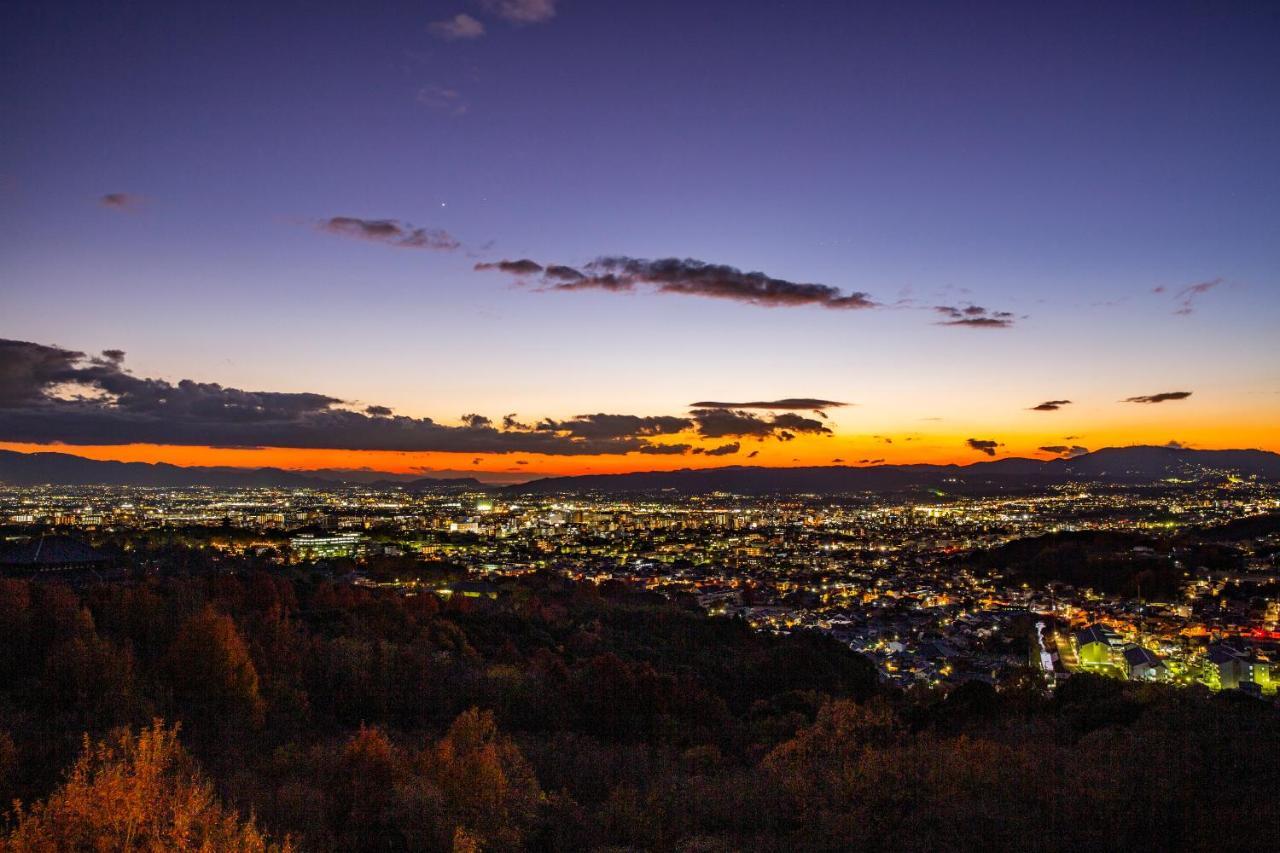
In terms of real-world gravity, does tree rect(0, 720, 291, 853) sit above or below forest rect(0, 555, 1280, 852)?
above

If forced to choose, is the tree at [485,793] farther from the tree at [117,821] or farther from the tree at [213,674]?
the tree at [213,674]

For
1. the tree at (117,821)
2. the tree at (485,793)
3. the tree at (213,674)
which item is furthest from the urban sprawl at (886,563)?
the tree at (117,821)

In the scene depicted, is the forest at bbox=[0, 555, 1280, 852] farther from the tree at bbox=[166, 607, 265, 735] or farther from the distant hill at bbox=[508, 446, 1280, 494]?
the distant hill at bbox=[508, 446, 1280, 494]

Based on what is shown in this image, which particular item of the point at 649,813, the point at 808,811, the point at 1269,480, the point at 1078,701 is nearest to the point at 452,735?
the point at 649,813

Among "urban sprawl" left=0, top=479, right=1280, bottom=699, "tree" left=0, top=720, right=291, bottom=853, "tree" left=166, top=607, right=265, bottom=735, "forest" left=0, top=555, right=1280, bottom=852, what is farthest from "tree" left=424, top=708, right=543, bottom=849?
"urban sprawl" left=0, top=479, right=1280, bottom=699

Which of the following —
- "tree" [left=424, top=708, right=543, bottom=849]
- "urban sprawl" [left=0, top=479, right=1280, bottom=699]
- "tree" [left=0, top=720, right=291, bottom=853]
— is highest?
"tree" [left=0, top=720, right=291, bottom=853]

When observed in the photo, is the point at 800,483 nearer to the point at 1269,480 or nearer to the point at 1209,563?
the point at 1269,480

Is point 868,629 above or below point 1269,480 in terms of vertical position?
below

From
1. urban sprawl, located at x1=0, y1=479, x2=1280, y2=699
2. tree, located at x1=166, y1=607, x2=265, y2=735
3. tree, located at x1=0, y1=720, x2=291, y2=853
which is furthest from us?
urban sprawl, located at x1=0, y1=479, x2=1280, y2=699
